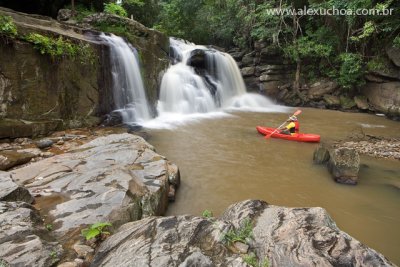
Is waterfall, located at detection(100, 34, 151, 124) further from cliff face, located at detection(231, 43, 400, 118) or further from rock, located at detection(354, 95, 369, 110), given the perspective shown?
rock, located at detection(354, 95, 369, 110)

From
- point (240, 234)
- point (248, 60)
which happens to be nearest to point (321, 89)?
point (248, 60)

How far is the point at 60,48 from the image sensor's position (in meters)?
7.38

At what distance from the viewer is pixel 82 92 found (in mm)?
8211

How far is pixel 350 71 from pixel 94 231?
14599 mm

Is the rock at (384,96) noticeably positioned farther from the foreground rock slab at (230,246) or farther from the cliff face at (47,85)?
the foreground rock slab at (230,246)

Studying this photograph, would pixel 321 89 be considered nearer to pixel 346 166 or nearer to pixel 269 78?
pixel 269 78

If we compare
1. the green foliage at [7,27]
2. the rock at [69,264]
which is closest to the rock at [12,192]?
the rock at [69,264]

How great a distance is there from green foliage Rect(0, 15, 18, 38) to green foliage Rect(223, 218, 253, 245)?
6.45m

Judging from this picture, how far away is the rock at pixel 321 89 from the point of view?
51.2 ft

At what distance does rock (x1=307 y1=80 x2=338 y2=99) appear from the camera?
15.6 m

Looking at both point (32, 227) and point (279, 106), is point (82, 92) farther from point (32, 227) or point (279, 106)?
point (279, 106)

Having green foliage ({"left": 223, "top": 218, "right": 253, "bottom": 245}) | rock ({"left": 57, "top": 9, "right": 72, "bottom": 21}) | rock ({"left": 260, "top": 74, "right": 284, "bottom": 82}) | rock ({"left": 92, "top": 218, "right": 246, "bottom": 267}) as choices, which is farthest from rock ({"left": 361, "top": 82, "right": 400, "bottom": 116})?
rock ({"left": 57, "top": 9, "right": 72, "bottom": 21})

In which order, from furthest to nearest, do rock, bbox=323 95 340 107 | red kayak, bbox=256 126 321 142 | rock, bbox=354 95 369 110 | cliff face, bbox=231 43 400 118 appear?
1. rock, bbox=323 95 340 107
2. rock, bbox=354 95 369 110
3. cliff face, bbox=231 43 400 118
4. red kayak, bbox=256 126 321 142

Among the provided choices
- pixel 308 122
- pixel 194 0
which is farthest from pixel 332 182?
pixel 194 0
